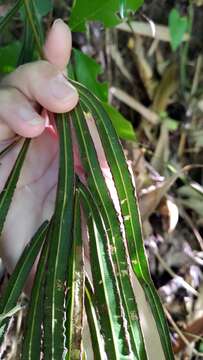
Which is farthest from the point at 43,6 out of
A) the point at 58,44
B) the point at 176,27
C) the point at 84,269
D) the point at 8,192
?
the point at 176,27

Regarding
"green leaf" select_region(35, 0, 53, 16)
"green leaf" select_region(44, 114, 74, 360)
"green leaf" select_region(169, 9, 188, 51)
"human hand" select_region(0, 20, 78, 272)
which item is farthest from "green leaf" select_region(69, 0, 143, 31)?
"green leaf" select_region(169, 9, 188, 51)

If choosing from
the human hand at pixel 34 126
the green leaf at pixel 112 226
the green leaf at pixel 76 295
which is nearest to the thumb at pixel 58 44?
the human hand at pixel 34 126

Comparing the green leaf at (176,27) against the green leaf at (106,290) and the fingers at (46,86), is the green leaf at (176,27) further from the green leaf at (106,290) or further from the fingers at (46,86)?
the green leaf at (106,290)

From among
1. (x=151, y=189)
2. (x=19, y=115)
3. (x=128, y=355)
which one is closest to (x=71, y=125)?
(x=19, y=115)

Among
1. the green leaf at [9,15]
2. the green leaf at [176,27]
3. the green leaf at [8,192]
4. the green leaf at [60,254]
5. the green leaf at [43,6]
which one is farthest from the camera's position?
the green leaf at [176,27]

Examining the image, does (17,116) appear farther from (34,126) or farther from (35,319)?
(35,319)

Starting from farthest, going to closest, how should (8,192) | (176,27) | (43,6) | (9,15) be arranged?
(176,27)
(43,6)
(9,15)
(8,192)

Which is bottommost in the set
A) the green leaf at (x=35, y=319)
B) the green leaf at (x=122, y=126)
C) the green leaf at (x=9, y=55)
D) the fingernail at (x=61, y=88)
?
the green leaf at (x=35, y=319)
